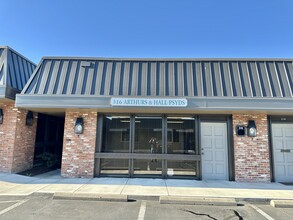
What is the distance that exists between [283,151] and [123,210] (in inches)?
269

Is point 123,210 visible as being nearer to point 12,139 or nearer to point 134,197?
point 134,197

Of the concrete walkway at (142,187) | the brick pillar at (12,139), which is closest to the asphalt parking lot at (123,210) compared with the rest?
the concrete walkway at (142,187)

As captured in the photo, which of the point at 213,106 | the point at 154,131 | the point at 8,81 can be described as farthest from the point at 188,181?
the point at 8,81

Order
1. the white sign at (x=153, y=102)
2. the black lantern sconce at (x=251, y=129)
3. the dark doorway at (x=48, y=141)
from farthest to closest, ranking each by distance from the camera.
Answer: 1. the dark doorway at (x=48, y=141)
2. the black lantern sconce at (x=251, y=129)
3. the white sign at (x=153, y=102)

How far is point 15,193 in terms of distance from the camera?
19.1 ft

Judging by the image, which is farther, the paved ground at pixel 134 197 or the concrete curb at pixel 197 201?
the concrete curb at pixel 197 201

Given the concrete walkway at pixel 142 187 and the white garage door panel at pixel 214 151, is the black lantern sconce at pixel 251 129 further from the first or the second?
the concrete walkway at pixel 142 187

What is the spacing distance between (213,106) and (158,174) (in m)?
3.37

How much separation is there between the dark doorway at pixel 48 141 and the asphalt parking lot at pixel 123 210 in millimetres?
4406

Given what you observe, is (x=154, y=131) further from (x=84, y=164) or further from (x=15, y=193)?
(x=15, y=193)

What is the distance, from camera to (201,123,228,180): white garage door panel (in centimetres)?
809

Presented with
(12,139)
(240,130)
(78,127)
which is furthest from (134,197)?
(12,139)

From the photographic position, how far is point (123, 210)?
4926mm

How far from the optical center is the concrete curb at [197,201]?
541 cm
